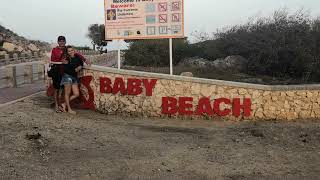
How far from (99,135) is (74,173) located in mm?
2542

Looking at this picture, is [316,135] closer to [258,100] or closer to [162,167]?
[258,100]

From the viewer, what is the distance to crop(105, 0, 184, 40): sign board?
45.6ft

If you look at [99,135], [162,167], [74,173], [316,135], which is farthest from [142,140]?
[316,135]

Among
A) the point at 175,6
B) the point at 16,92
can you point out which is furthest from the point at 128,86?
the point at 16,92

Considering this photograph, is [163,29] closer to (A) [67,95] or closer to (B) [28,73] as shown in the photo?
(A) [67,95]

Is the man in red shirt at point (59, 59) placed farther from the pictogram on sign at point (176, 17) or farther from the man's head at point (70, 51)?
the pictogram on sign at point (176, 17)

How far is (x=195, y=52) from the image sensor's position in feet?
84.0

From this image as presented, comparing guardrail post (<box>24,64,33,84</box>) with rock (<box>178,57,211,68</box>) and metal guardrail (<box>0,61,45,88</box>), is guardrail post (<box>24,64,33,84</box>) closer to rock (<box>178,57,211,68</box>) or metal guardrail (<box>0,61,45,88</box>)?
metal guardrail (<box>0,61,45,88</box>)

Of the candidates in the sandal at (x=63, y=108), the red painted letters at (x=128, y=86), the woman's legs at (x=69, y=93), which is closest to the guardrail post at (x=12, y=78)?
the red painted letters at (x=128, y=86)

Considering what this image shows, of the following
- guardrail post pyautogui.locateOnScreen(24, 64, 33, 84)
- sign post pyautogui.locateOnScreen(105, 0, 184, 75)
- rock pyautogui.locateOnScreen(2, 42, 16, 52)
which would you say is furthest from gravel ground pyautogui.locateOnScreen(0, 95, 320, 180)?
rock pyautogui.locateOnScreen(2, 42, 16, 52)

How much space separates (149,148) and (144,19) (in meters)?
5.83

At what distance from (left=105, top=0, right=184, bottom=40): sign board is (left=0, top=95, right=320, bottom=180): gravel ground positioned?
2.98 m

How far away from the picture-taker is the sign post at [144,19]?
13914mm

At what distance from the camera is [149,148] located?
9164 millimetres
